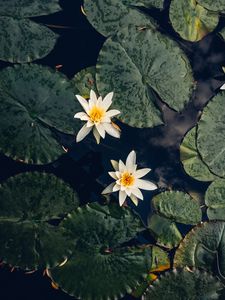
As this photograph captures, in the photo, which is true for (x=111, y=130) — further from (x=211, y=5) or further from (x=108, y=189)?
(x=211, y=5)

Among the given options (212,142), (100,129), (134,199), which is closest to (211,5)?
(212,142)

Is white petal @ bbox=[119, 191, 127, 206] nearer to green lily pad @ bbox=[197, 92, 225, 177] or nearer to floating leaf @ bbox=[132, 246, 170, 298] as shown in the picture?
floating leaf @ bbox=[132, 246, 170, 298]

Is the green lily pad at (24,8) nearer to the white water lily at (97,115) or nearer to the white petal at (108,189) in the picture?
the white water lily at (97,115)

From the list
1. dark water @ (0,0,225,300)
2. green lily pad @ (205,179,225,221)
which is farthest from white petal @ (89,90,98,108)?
green lily pad @ (205,179,225,221)

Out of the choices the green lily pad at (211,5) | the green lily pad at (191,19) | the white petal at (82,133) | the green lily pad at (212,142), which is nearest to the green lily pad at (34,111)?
the white petal at (82,133)

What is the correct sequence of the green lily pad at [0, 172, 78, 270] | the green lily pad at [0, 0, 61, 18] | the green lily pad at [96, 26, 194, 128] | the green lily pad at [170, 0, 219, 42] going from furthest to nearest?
1. the green lily pad at [170, 0, 219, 42]
2. the green lily pad at [0, 0, 61, 18]
3. the green lily pad at [96, 26, 194, 128]
4. the green lily pad at [0, 172, 78, 270]

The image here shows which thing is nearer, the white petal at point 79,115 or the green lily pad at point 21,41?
the white petal at point 79,115
